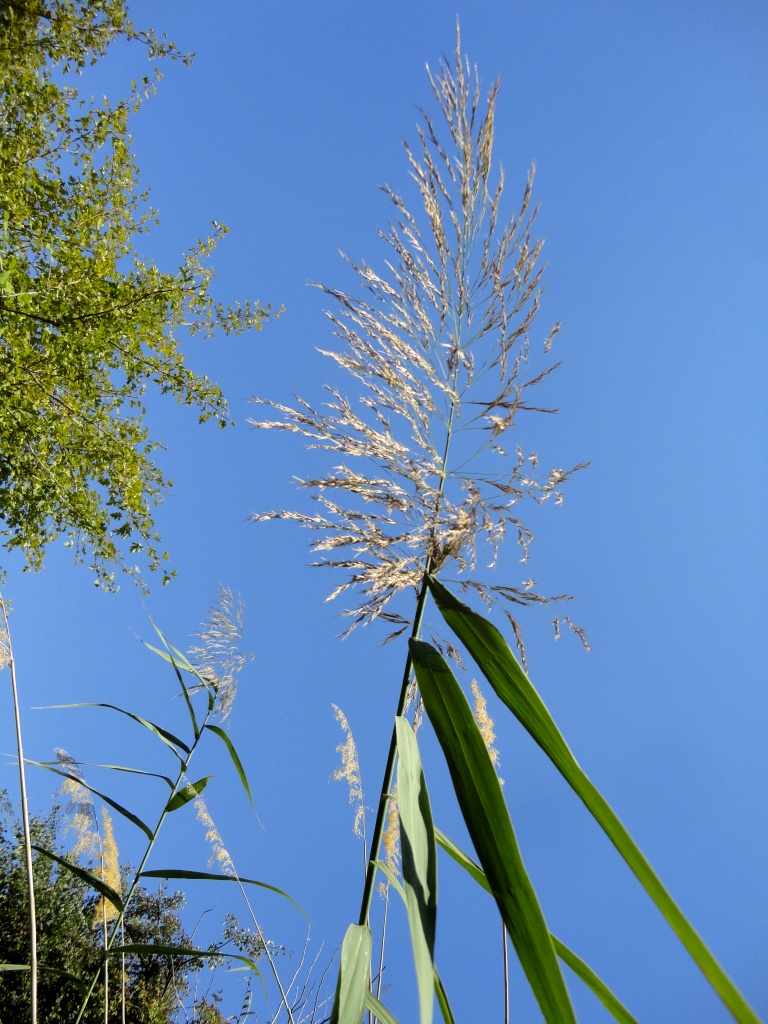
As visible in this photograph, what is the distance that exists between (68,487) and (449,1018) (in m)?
3.63

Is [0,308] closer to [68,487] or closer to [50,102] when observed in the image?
[68,487]

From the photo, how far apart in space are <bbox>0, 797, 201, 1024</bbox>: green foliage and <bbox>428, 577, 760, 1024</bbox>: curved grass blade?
6497 millimetres

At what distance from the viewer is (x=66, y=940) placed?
21.1 ft

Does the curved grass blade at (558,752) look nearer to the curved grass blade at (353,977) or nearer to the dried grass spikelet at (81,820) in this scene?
the curved grass blade at (353,977)

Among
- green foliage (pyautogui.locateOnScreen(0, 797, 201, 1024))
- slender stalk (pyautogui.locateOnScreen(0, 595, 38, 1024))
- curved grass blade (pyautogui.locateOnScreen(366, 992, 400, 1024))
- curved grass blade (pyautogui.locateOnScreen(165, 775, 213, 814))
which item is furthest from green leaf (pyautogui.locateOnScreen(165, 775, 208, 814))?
green foliage (pyautogui.locateOnScreen(0, 797, 201, 1024))

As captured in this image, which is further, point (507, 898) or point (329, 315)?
point (329, 315)

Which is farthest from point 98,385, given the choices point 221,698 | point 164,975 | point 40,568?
point 164,975

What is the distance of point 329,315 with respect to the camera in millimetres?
1258

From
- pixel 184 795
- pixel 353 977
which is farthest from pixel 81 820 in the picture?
pixel 353 977

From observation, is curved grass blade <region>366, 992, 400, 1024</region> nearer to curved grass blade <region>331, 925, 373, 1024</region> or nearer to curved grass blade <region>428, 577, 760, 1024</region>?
curved grass blade <region>331, 925, 373, 1024</region>

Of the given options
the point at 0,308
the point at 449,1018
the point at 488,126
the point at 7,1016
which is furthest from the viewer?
the point at 7,1016

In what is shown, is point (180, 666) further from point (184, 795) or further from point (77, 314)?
point (77, 314)

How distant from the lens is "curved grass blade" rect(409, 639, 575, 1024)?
53 centimetres

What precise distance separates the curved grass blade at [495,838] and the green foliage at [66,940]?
647 cm
